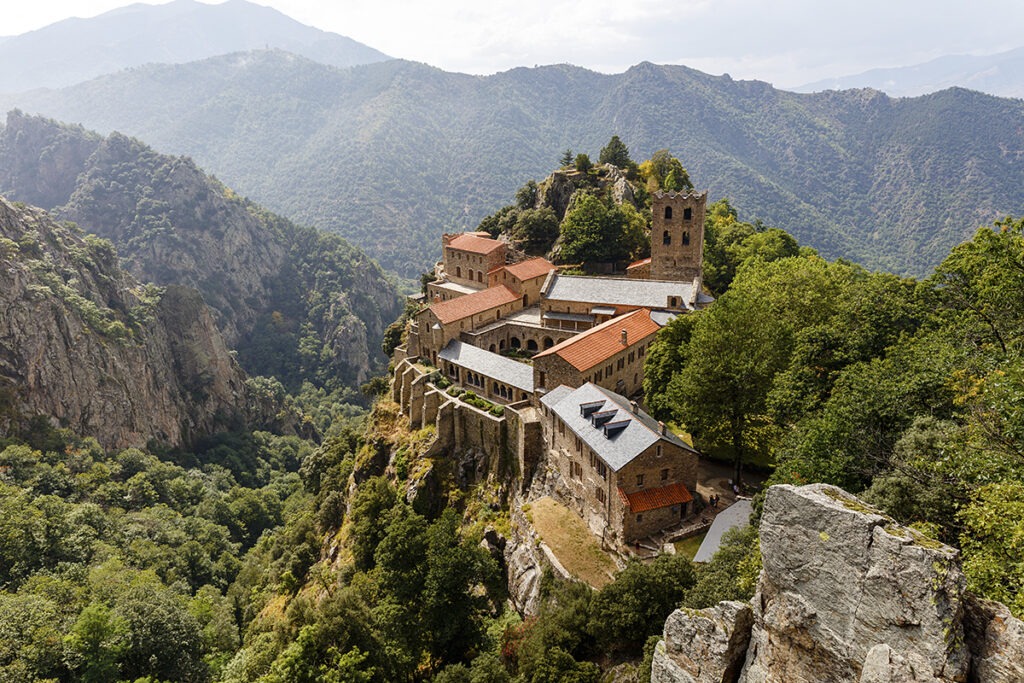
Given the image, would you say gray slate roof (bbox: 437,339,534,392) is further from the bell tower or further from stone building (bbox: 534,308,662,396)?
the bell tower

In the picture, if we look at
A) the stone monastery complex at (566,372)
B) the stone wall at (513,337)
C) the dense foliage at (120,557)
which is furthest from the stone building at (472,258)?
the dense foliage at (120,557)

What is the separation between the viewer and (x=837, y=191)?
181 metres

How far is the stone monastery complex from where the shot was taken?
32.3m

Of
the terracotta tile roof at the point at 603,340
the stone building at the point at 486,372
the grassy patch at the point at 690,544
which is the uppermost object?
the terracotta tile roof at the point at 603,340

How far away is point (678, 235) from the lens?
5762 centimetres

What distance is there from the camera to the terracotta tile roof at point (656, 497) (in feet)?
102

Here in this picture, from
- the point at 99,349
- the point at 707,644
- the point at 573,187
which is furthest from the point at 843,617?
the point at 99,349

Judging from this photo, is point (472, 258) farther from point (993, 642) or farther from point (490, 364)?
point (993, 642)

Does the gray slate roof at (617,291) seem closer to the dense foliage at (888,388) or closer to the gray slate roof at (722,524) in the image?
the dense foliage at (888,388)

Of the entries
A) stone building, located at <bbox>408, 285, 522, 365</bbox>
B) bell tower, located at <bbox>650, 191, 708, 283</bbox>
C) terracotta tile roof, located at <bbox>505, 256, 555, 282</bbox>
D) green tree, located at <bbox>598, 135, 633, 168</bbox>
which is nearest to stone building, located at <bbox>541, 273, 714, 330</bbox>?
terracotta tile roof, located at <bbox>505, 256, 555, 282</bbox>

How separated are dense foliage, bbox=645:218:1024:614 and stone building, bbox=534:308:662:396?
3.55 metres

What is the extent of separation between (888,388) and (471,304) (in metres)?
38.0

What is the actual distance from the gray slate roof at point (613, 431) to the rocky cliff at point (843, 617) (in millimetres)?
17475

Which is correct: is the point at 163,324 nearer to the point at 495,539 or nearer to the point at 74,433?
the point at 74,433
